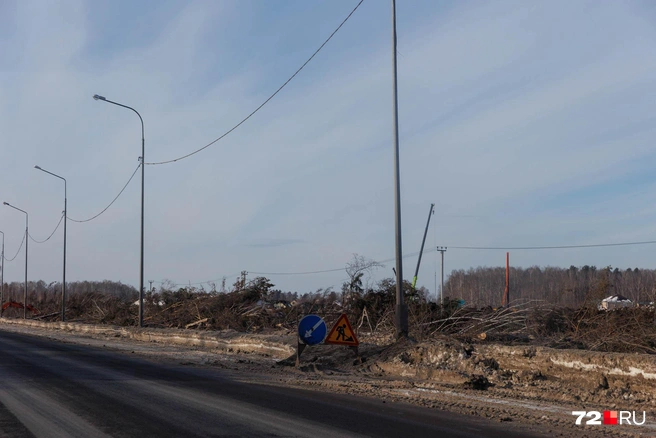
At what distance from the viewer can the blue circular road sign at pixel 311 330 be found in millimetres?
14898

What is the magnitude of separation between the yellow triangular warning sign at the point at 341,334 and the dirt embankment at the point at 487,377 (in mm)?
759

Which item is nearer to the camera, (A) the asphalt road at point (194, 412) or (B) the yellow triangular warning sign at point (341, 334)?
(A) the asphalt road at point (194, 412)

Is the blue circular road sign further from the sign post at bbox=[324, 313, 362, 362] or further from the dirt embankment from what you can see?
the dirt embankment

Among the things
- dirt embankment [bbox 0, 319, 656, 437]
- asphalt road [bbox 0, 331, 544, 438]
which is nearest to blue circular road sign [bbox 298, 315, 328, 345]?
dirt embankment [bbox 0, 319, 656, 437]

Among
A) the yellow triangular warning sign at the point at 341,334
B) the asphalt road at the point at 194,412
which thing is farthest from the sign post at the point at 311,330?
the asphalt road at the point at 194,412

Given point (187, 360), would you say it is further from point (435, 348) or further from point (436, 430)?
point (436, 430)

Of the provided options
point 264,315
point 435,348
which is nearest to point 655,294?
point 435,348

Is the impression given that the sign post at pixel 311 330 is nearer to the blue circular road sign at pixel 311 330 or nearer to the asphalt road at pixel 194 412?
the blue circular road sign at pixel 311 330

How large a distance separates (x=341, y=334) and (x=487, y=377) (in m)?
3.66

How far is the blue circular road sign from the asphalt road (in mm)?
2057

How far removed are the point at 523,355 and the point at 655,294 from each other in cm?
431

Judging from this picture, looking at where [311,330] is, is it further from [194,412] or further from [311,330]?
[194,412]

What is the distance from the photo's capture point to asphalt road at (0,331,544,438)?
8344 millimetres

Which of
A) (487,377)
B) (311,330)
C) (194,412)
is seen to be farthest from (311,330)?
(194,412)
